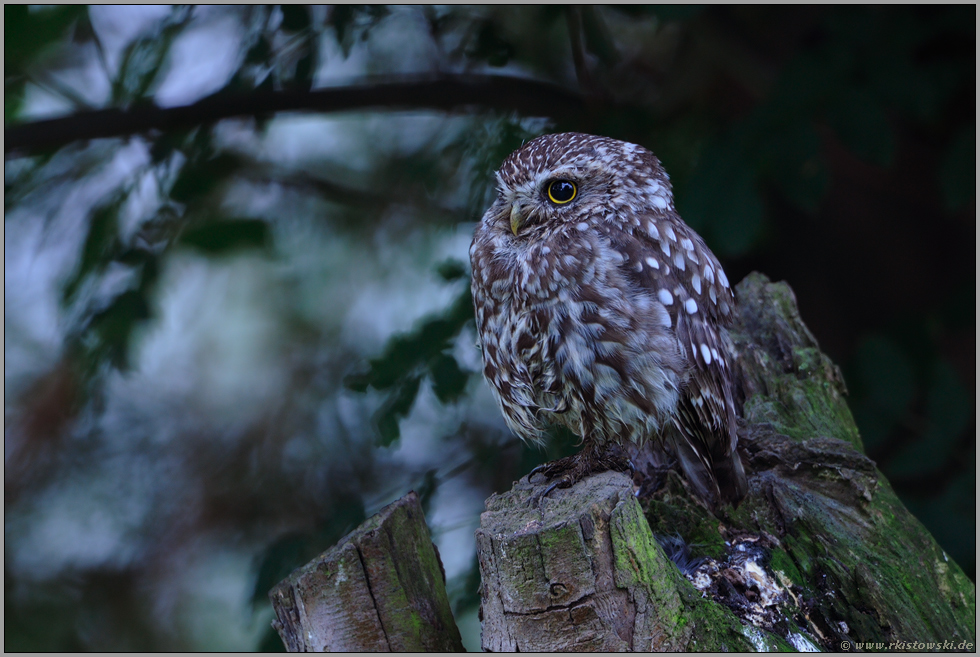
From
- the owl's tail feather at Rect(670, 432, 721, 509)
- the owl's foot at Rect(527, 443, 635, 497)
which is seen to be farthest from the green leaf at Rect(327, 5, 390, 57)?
the owl's tail feather at Rect(670, 432, 721, 509)

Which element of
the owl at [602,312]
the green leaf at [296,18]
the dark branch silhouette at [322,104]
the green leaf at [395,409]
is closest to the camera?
the owl at [602,312]

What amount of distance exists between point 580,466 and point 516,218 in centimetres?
75

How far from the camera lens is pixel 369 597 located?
176 centimetres

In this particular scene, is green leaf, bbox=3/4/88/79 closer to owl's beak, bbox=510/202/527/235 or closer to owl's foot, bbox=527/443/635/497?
owl's beak, bbox=510/202/527/235

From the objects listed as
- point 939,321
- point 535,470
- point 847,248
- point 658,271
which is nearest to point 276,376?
point 535,470

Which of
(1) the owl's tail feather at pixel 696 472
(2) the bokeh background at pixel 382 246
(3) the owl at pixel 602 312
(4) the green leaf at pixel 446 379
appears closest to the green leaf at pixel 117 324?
(2) the bokeh background at pixel 382 246

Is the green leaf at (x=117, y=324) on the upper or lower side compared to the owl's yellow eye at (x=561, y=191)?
lower

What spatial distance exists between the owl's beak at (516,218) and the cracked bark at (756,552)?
2.45ft

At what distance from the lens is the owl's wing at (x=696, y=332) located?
216 cm

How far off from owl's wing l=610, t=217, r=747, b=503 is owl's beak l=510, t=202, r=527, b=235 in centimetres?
29

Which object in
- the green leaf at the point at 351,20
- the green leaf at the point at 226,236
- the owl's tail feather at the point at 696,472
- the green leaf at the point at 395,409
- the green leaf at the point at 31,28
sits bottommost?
the owl's tail feather at the point at 696,472

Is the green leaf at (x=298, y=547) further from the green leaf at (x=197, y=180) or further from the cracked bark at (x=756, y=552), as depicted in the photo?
the green leaf at (x=197, y=180)

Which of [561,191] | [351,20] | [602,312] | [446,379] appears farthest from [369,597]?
[351,20]

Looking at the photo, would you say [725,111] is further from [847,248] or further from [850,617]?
[850,617]
